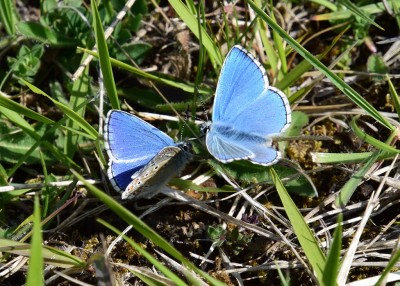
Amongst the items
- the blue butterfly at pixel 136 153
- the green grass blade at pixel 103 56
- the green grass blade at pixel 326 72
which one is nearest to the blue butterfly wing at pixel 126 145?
the blue butterfly at pixel 136 153

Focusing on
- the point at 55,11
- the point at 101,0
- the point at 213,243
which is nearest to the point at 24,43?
the point at 55,11

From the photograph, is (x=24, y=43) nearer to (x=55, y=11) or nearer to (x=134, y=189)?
(x=55, y=11)

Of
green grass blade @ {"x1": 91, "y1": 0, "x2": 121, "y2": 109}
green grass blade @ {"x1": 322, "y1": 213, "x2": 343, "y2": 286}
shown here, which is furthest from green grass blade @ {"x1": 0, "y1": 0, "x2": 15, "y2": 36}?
green grass blade @ {"x1": 322, "y1": 213, "x2": 343, "y2": 286}

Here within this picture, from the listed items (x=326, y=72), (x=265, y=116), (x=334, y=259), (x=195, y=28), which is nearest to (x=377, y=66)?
(x=326, y=72)

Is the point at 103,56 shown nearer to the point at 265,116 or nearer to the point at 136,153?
the point at 136,153

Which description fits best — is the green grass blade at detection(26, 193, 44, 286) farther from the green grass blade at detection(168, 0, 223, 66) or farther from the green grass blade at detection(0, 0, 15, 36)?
the green grass blade at detection(0, 0, 15, 36)

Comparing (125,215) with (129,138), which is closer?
(125,215)
